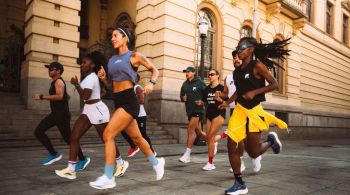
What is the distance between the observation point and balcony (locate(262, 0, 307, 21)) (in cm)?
1708

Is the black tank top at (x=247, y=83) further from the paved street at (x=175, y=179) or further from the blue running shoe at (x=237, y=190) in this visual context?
the paved street at (x=175, y=179)

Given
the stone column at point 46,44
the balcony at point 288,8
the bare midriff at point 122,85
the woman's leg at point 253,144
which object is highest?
the balcony at point 288,8

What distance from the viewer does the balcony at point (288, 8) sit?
672 inches

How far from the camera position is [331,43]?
23.7 metres

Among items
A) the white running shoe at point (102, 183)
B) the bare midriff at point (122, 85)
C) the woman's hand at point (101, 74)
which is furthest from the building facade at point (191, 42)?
the white running shoe at point (102, 183)

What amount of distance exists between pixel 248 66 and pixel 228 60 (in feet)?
35.3

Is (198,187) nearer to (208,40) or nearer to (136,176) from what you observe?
(136,176)

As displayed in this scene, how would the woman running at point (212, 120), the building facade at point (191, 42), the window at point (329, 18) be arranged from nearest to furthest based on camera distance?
1. the woman running at point (212, 120)
2. the building facade at point (191, 42)
3. the window at point (329, 18)

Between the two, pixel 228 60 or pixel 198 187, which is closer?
pixel 198 187

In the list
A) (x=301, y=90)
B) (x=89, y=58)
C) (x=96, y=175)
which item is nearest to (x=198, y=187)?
(x=96, y=175)

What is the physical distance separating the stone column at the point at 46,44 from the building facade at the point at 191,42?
29mm

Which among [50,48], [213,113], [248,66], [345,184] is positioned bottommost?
[345,184]

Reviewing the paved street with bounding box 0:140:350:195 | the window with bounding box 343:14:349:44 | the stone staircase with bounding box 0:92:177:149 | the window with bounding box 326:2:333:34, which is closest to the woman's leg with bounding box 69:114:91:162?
the paved street with bounding box 0:140:350:195

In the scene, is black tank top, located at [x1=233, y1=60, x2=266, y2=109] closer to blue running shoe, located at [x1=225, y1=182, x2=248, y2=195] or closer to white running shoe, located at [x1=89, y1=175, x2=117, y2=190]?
blue running shoe, located at [x1=225, y1=182, x2=248, y2=195]
